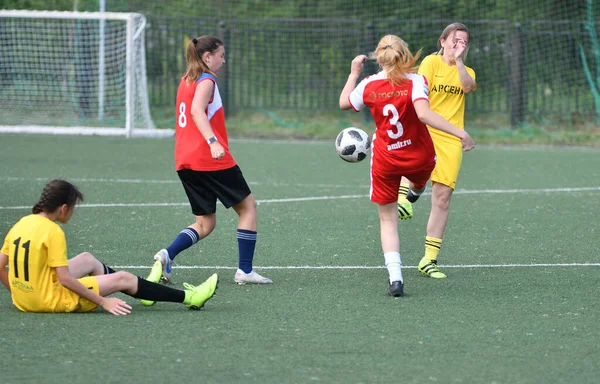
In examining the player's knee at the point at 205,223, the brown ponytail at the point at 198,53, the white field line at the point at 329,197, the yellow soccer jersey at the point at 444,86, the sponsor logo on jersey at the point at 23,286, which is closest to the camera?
the sponsor logo on jersey at the point at 23,286

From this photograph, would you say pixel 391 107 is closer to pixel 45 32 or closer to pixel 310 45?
pixel 45 32

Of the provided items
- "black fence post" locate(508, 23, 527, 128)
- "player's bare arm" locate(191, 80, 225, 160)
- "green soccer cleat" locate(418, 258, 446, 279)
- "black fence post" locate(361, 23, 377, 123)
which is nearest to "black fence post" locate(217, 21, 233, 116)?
"black fence post" locate(361, 23, 377, 123)

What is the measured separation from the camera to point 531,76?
20188 millimetres

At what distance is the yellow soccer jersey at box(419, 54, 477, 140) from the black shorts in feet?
5.27

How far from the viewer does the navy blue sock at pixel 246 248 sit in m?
6.52

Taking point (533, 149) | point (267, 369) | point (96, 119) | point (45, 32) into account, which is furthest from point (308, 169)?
point (267, 369)

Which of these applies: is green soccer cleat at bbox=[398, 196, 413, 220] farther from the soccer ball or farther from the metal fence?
the metal fence

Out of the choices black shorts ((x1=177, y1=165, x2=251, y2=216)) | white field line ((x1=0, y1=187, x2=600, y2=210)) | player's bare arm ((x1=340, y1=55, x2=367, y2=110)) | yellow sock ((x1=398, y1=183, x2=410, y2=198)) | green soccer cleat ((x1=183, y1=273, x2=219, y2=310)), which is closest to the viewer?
green soccer cleat ((x1=183, y1=273, x2=219, y2=310))

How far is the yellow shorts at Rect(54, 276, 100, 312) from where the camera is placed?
5461 mm

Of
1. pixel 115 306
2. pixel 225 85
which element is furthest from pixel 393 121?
pixel 225 85

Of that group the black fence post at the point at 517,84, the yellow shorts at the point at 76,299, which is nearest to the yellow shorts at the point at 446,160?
the yellow shorts at the point at 76,299

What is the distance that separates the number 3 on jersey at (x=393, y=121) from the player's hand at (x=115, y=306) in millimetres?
2027

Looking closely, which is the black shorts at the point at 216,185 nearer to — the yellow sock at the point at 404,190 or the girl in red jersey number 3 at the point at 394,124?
the girl in red jersey number 3 at the point at 394,124

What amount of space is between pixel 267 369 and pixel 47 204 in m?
1.70
